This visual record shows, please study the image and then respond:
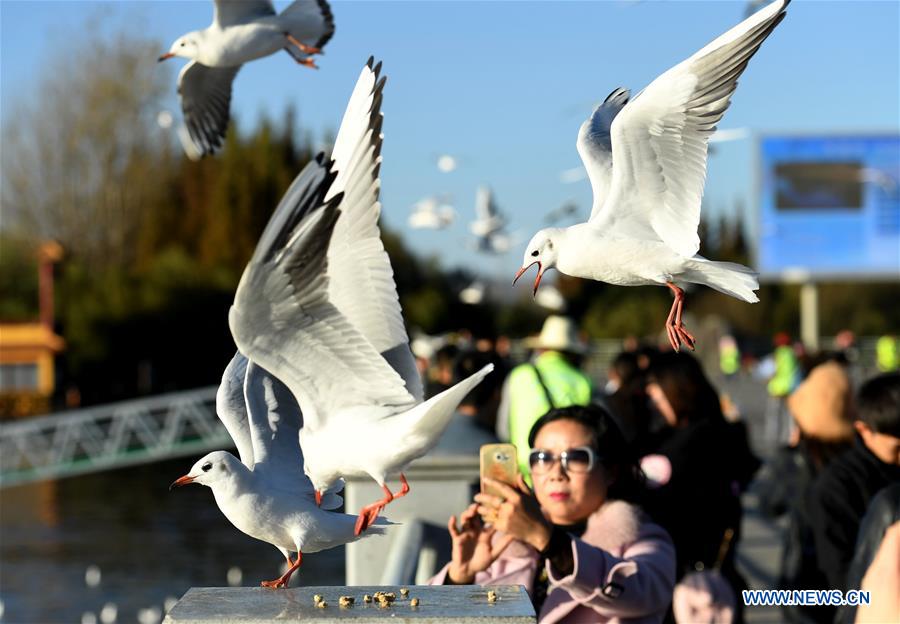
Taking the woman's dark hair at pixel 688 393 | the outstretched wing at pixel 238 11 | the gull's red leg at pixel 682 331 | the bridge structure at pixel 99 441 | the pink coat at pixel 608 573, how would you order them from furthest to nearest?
the bridge structure at pixel 99 441
the woman's dark hair at pixel 688 393
the pink coat at pixel 608 573
the outstretched wing at pixel 238 11
the gull's red leg at pixel 682 331

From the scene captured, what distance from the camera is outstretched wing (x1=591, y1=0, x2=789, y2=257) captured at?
1932 millimetres

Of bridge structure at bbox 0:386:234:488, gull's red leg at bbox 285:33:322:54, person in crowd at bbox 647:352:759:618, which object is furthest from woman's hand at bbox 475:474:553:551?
bridge structure at bbox 0:386:234:488

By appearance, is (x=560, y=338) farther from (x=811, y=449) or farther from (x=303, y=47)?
(x=303, y=47)

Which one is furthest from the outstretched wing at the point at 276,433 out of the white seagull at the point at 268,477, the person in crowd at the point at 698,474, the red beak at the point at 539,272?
the person in crowd at the point at 698,474

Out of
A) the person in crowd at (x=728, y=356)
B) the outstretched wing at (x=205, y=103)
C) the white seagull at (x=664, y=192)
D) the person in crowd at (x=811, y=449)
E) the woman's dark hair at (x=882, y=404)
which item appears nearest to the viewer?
the white seagull at (x=664, y=192)

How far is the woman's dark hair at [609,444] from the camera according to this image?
3260mm

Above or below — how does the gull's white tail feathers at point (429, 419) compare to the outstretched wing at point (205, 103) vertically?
below

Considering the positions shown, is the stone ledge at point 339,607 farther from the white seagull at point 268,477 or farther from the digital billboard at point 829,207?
the digital billboard at point 829,207

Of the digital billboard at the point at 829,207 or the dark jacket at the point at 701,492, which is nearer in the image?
the dark jacket at the point at 701,492

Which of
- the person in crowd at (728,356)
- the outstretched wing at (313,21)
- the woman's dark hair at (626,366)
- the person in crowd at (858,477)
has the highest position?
the outstretched wing at (313,21)

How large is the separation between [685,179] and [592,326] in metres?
40.6

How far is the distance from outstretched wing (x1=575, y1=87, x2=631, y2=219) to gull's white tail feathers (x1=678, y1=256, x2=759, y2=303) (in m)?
0.19

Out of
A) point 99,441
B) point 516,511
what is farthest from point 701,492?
point 99,441

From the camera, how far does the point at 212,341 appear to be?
91.9 ft
